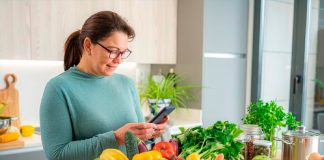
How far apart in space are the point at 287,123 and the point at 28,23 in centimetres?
183

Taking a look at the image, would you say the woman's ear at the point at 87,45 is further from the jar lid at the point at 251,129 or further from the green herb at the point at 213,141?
the jar lid at the point at 251,129

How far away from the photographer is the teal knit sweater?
4.34 ft

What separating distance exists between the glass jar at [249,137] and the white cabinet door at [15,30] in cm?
167

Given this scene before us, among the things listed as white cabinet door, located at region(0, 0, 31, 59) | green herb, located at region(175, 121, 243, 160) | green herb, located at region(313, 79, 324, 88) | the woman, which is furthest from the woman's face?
green herb, located at region(313, 79, 324, 88)

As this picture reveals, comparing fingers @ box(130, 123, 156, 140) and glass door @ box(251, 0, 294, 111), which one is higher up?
glass door @ box(251, 0, 294, 111)

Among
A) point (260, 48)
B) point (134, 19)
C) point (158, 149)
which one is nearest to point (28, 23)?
point (134, 19)

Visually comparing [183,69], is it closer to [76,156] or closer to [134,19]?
[134,19]

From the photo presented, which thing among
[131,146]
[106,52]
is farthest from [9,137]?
[131,146]

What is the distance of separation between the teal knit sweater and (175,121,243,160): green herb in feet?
0.92

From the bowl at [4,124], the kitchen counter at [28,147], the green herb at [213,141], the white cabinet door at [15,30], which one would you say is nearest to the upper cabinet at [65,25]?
the white cabinet door at [15,30]

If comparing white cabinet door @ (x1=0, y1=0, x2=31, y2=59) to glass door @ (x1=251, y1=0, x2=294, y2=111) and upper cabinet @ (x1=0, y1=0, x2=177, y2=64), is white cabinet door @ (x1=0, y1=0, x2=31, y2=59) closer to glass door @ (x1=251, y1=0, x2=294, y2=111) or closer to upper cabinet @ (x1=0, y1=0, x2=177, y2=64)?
upper cabinet @ (x1=0, y1=0, x2=177, y2=64)

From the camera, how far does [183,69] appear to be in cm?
344

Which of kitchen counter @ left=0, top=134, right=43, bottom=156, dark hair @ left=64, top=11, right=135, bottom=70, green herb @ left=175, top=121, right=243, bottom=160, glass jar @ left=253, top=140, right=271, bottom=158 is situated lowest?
kitchen counter @ left=0, top=134, right=43, bottom=156

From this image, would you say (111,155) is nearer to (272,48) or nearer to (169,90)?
(169,90)
